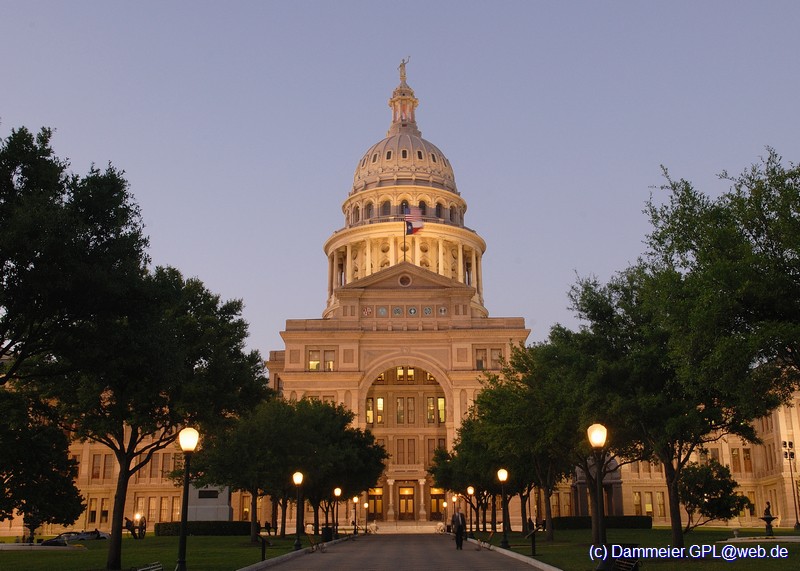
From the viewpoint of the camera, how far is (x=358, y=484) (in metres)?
72.7

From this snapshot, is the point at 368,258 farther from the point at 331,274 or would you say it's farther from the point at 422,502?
the point at 422,502

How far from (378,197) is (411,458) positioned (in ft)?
168

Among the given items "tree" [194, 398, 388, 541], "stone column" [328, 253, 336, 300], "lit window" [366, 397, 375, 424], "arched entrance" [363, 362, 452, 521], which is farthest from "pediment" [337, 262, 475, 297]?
"tree" [194, 398, 388, 541]

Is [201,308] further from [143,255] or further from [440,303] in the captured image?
[440,303]

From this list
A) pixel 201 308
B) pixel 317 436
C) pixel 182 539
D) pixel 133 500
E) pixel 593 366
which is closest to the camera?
pixel 182 539

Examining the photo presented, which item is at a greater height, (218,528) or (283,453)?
(283,453)

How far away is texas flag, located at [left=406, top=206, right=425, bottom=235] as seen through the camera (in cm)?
12125

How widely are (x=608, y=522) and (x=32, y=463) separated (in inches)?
2080

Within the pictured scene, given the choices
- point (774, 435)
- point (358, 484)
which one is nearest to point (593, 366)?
point (358, 484)

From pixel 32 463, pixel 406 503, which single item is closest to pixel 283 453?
pixel 32 463

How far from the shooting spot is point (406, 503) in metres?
102

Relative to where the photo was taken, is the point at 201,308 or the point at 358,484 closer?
the point at 201,308

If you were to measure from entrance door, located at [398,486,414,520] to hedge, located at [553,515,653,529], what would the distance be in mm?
29520

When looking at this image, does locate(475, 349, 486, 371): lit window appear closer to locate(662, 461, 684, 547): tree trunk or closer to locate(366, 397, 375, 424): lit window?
locate(366, 397, 375, 424): lit window
